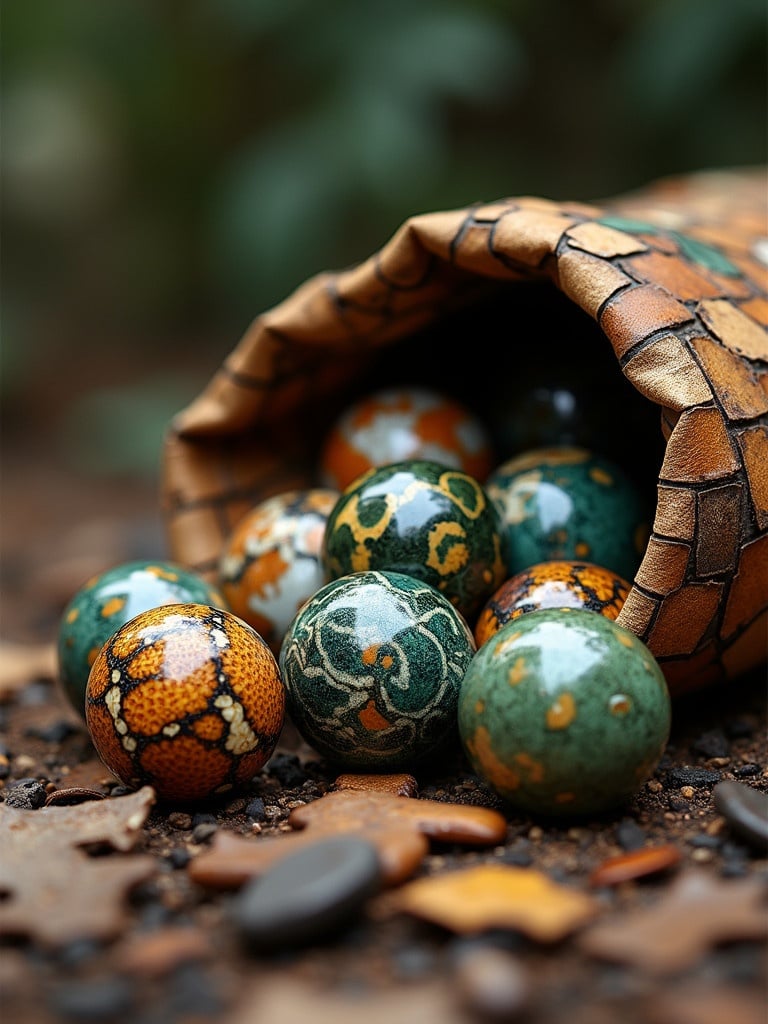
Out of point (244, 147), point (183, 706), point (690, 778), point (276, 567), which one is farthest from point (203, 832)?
point (244, 147)

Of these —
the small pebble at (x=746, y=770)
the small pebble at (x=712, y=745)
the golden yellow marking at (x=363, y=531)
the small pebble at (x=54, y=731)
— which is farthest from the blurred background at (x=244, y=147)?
the small pebble at (x=746, y=770)

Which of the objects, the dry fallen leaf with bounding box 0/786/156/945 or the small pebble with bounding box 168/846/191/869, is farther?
the small pebble with bounding box 168/846/191/869

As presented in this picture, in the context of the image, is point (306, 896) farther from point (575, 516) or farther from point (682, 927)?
point (575, 516)

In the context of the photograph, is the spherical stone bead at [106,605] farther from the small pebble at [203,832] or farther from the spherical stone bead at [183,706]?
the small pebble at [203,832]

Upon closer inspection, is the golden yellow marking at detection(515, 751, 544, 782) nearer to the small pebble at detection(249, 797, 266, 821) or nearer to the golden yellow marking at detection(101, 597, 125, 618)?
the small pebble at detection(249, 797, 266, 821)

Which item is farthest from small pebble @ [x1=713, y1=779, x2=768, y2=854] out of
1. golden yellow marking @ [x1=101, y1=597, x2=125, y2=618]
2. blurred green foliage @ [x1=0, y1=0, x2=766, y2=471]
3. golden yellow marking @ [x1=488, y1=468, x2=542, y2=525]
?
blurred green foliage @ [x1=0, y1=0, x2=766, y2=471]
